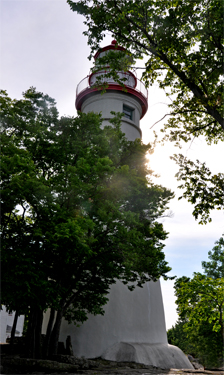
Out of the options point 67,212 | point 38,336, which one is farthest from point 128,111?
point 38,336

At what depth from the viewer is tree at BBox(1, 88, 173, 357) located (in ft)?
33.2

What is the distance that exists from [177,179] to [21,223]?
613cm

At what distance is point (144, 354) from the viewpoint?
14.9 m

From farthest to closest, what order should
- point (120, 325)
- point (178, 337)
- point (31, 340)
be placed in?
point (178, 337) < point (120, 325) < point (31, 340)

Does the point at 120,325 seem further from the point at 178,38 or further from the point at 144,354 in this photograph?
the point at 178,38

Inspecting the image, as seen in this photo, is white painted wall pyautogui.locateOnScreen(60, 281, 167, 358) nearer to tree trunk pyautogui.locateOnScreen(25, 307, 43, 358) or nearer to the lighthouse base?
the lighthouse base

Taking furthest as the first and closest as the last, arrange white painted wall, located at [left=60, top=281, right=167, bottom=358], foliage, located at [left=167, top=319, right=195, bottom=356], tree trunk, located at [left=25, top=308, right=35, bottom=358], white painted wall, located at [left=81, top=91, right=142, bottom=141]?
1. foliage, located at [left=167, top=319, right=195, bottom=356]
2. white painted wall, located at [left=81, top=91, right=142, bottom=141]
3. white painted wall, located at [left=60, top=281, right=167, bottom=358]
4. tree trunk, located at [left=25, top=308, right=35, bottom=358]

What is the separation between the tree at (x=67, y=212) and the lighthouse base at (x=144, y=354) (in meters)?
2.04

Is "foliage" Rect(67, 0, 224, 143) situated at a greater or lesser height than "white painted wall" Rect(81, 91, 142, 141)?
lesser

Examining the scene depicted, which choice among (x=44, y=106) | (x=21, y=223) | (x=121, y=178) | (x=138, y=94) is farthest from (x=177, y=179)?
(x=138, y=94)

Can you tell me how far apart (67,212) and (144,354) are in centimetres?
900

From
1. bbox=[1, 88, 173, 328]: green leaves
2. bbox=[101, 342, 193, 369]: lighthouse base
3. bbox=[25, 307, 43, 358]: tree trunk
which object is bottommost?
bbox=[101, 342, 193, 369]: lighthouse base

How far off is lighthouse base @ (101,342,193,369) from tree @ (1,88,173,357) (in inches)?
80.2

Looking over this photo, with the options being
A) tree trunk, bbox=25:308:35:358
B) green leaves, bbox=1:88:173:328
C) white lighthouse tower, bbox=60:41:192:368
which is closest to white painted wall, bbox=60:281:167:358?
white lighthouse tower, bbox=60:41:192:368
